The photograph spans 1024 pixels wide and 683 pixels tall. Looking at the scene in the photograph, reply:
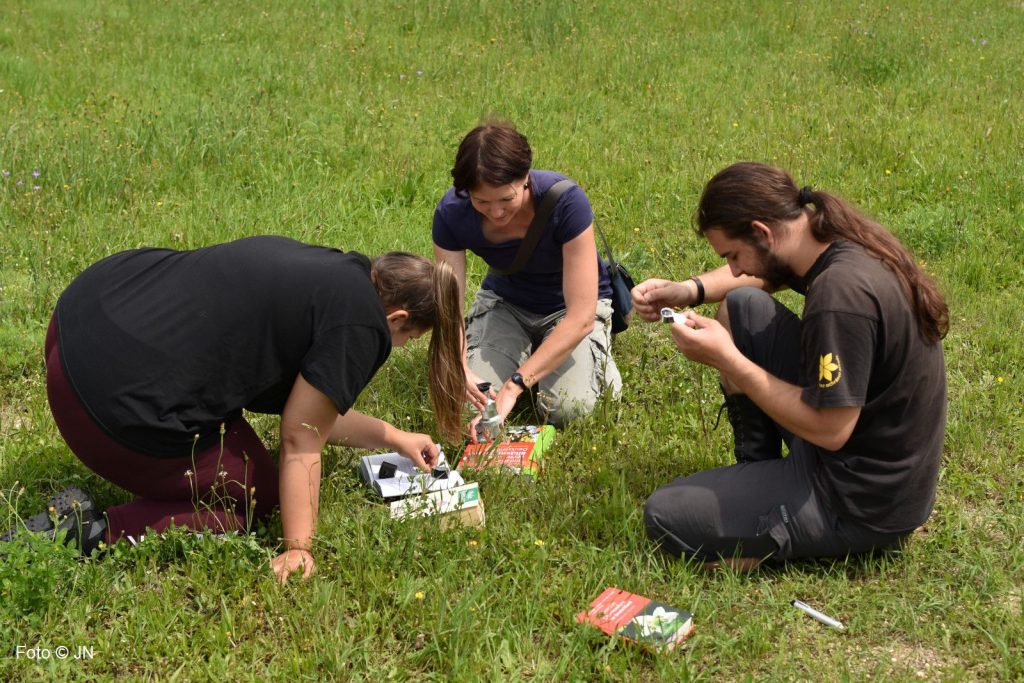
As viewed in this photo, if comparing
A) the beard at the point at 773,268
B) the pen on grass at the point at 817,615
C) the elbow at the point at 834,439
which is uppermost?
the beard at the point at 773,268

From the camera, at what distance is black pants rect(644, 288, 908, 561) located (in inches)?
132

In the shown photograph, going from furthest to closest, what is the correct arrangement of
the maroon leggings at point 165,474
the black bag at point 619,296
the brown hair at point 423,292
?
the black bag at point 619,296
the brown hair at point 423,292
the maroon leggings at point 165,474

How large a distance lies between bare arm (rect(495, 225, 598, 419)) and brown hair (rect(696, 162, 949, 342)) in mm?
1222

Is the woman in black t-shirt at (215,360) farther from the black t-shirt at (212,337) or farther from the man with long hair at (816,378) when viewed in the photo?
the man with long hair at (816,378)

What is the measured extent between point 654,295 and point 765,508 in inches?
37.3

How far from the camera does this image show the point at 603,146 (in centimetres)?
737

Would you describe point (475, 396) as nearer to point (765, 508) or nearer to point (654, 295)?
point (654, 295)

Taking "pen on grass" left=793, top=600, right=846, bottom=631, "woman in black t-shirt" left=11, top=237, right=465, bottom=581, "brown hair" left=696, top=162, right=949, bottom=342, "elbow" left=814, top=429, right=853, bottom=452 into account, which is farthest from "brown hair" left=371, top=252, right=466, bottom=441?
"pen on grass" left=793, top=600, right=846, bottom=631

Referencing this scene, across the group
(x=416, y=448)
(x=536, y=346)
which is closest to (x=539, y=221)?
(x=536, y=346)

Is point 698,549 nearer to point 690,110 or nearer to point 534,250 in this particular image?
point 534,250

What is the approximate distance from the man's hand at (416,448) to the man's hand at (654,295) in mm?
945

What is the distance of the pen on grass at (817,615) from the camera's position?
3.19 metres

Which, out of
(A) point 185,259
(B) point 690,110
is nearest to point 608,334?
(A) point 185,259

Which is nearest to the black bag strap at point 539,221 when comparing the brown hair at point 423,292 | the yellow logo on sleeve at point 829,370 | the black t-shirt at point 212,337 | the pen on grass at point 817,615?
the brown hair at point 423,292
